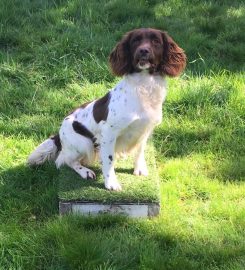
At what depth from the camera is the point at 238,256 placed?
3.68 metres

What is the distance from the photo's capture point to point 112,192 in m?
4.29

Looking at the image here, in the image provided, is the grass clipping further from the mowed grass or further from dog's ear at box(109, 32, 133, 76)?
dog's ear at box(109, 32, 133, 76)

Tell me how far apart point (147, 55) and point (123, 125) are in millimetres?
569

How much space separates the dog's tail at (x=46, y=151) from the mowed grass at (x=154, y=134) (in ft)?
A: 0.27

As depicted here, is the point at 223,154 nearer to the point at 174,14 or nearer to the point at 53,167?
the point at 53,167

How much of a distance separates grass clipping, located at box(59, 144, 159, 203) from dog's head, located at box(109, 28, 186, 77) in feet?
2.86

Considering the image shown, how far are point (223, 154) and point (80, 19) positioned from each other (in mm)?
3344

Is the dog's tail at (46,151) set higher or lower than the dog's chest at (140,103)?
lower

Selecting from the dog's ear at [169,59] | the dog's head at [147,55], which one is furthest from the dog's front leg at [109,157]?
the dog's ear at [169,59]

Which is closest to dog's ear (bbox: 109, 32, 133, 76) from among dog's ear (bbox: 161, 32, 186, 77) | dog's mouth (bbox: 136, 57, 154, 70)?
dog's mouth (bbox: 136, 57, 154, 70)

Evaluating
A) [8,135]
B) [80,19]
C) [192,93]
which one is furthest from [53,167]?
[80,19]

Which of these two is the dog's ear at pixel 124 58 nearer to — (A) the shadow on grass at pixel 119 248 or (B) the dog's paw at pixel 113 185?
(B) the dog's paw at pixel 113 185

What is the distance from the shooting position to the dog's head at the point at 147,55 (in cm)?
414

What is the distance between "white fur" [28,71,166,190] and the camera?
14.0 ft
